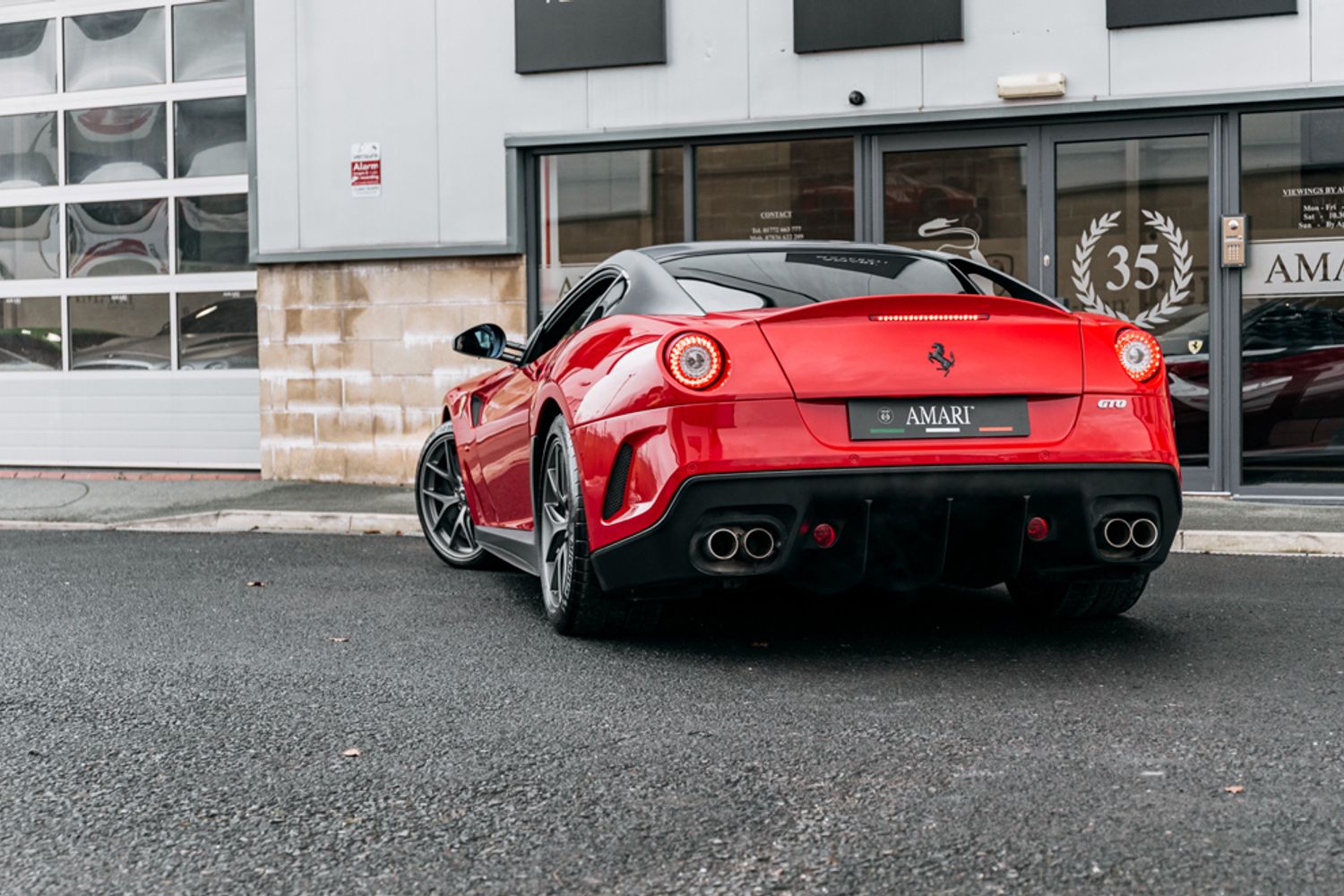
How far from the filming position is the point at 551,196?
1230cm

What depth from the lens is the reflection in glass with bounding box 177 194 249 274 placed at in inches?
535

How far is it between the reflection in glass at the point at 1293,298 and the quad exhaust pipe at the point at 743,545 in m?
7.04

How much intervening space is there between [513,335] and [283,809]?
28.8 ft

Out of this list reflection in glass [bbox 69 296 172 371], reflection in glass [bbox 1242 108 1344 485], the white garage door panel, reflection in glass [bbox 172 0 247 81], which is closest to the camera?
reflection in glass [bbox 1242 108 1344 485]

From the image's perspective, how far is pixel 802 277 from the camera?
544 centimetres

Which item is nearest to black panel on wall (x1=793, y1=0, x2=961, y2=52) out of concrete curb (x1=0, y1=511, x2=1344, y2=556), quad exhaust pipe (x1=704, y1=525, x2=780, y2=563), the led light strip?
concrete curb (x1=0, y1=511, x2=1344, y2=556)

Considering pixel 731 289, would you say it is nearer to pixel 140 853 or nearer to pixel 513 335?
pixel 140 853

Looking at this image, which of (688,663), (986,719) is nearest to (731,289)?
(688,663)

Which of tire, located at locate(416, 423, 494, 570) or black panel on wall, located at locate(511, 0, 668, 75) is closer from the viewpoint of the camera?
tire, located at locate(416, 423, 494, 570)

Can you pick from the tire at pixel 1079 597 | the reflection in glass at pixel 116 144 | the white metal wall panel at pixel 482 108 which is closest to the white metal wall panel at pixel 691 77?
the white metal wall panel at pixel 482 108

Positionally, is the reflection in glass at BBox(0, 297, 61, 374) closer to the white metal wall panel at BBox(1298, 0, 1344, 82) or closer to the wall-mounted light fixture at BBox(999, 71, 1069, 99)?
the wall-mounted light fixture at BBox(999, 71, 1069, 99)

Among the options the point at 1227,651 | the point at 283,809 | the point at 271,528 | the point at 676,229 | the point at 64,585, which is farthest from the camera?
the point at 676,229

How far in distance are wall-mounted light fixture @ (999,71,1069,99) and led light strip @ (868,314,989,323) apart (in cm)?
645

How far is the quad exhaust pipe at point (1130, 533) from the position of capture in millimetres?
4945
